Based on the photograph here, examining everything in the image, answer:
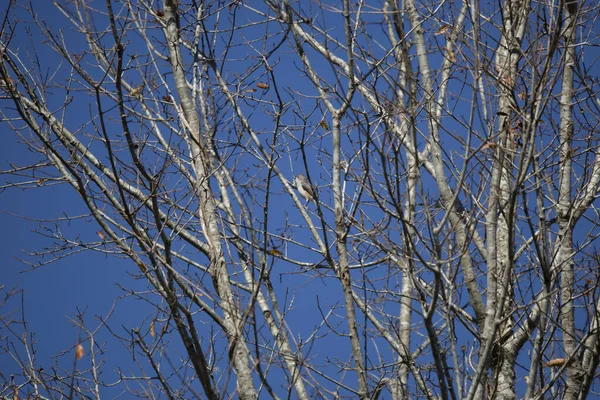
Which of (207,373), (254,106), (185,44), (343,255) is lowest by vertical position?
(207,373)

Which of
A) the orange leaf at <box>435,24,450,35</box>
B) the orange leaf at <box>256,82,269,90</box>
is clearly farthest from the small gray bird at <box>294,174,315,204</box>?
the orange leaf at <box>435,24,450,35</box>

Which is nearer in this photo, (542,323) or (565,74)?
(542,323)

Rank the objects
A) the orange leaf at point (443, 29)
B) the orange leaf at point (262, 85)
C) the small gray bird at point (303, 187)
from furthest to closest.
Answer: the small gray bird at point (303, 187) → the orange leaf at point (262, 85) → the orange leaf at point (443, 29)

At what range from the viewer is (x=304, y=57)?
6664 millimetres

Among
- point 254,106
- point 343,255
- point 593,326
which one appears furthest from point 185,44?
point 593,326

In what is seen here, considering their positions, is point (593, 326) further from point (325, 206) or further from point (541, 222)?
point (325, 206)

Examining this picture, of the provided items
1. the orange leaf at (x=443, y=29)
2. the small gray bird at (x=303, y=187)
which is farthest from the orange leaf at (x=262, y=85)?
the orange leaf at (x=443, y=29)

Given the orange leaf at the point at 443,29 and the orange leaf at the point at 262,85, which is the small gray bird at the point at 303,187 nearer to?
the orange leaf at the point at 262,85

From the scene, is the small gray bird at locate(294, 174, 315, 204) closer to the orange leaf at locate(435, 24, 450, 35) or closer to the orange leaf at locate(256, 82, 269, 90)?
the orange leaf at locate(256, 82, 269, 90)

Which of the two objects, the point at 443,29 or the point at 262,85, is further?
the point at 262,85

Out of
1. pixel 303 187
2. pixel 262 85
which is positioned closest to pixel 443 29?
pixel 262 85

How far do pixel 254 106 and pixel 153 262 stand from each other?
3.22 metres

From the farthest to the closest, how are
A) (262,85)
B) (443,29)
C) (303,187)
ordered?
(303,187)
(262,85)
(443,29)

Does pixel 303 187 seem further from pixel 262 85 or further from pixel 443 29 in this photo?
pixel 443 29
